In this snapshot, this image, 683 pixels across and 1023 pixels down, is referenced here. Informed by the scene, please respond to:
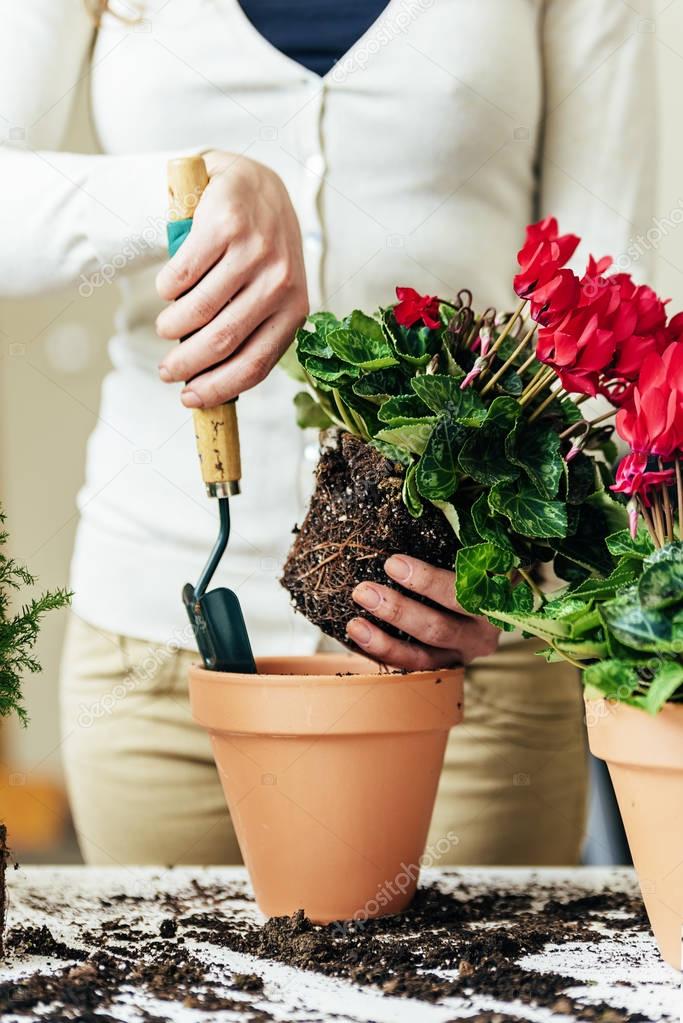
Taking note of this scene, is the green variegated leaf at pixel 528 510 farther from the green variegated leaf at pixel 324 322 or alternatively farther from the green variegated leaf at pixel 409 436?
the green variegated leaf at pixel 324 322

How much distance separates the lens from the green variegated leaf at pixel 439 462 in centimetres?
73

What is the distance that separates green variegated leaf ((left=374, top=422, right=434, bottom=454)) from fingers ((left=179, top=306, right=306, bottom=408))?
0.11 meters

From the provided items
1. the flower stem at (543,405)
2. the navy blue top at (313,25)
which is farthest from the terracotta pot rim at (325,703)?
the navy blue top at (313,25)

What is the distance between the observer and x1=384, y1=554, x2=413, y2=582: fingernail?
2.60 ft

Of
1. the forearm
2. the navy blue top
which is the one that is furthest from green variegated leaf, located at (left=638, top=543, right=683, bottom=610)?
the navy blue top

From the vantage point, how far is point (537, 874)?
915mm

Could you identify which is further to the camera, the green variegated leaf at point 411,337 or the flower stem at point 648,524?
the green variegated leaf at point 411,337

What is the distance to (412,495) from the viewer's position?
76 cm

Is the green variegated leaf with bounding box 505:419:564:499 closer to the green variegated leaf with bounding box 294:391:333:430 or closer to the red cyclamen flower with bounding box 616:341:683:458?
the red cyclamen flower with bounding box 616:341:683:458

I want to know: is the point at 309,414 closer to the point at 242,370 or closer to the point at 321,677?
the point at 242,370

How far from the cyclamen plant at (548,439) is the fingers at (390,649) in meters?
0.09

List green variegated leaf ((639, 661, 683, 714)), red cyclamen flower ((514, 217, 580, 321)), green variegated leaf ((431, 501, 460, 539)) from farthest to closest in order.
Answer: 1. green variegated leaf ((431, 501, 460, 539))
2. red cyclamen flower ((514, 217, 580, 321))
3. green variegated leaf ((639, 661, 683, 714))

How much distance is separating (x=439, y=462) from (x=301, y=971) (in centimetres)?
35

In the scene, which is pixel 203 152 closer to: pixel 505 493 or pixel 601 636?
pixel 505 493
